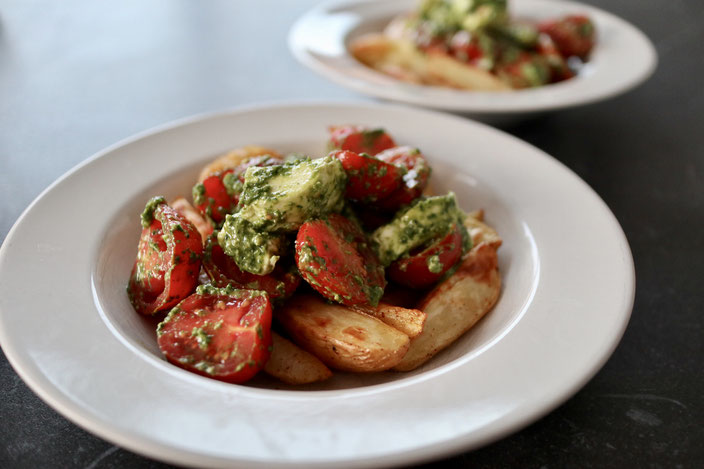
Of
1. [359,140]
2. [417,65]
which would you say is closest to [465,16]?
[417,65]

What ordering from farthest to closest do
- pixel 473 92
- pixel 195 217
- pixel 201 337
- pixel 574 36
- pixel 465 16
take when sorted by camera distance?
pixel 574 36, pixel 465 16, pixel 473 92, pixel 195 217, pixel 201 337

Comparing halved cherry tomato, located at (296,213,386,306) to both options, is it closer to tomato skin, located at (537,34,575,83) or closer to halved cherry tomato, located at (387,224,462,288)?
halved cherry tomato, located at (387,224,462,288)

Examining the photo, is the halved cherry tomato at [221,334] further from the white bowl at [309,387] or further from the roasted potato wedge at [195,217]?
the roasted potato wedge at [195,217]

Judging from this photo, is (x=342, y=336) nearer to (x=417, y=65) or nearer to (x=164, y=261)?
(x=164, y=261)

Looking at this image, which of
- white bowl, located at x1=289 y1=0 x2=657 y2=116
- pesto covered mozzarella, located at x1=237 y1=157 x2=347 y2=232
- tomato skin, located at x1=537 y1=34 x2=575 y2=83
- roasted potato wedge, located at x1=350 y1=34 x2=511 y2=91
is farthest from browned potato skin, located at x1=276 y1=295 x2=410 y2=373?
tomato skin, located at x1=537 y1=34 x2=575 y2=83

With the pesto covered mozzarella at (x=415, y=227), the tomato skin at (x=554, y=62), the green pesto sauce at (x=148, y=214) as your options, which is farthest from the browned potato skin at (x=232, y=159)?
the tomato skin at (x=554, y=62)

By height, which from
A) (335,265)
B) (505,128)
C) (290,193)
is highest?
(290,193)

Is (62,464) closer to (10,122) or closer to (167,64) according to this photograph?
(10,122)
